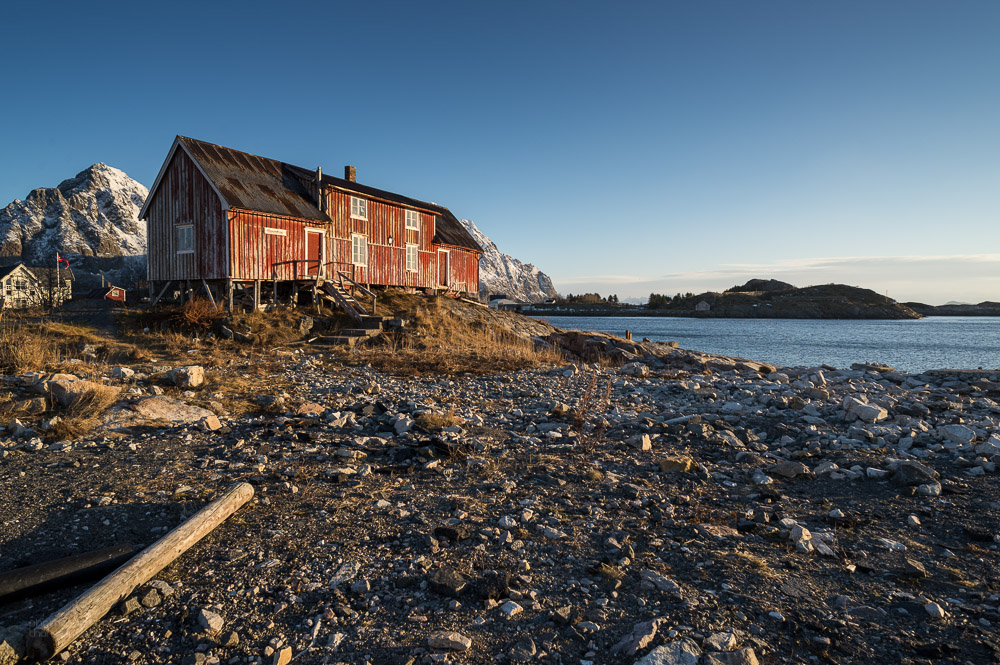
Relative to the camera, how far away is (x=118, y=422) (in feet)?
24.0

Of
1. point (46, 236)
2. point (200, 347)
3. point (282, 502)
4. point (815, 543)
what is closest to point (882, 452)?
point (815, 543)

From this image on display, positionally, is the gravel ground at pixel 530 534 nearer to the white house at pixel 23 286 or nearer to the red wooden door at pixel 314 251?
the red wooden door at pixel 314 251

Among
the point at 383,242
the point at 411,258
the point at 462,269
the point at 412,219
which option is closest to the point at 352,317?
the point at 383,242

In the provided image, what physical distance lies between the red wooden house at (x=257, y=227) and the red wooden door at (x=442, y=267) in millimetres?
4101

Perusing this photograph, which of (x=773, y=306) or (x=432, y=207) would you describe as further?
(x=773, y=306)

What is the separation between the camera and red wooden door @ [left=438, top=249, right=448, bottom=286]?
3316 cm

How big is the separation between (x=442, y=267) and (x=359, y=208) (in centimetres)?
761

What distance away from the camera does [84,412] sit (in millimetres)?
7328

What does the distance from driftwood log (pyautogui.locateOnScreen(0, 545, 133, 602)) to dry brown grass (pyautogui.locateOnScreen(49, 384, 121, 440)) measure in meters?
3.83

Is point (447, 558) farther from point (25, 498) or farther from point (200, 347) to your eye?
point (200, 347)

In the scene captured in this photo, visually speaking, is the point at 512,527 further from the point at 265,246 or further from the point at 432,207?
the point at 432,207

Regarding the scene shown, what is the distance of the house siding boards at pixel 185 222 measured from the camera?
834 inches

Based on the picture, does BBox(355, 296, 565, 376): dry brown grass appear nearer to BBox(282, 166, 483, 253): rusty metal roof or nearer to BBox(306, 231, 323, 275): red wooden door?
Answer: BBox(306, 231, 323, 275): red wooden door

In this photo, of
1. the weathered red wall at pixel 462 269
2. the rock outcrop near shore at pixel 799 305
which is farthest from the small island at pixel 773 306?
the weathered red wall at pixel 462 269
